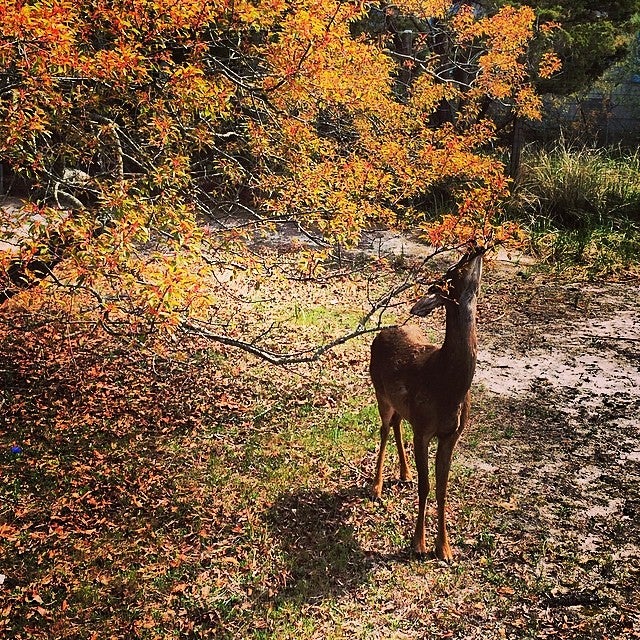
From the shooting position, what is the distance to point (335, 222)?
4684mm

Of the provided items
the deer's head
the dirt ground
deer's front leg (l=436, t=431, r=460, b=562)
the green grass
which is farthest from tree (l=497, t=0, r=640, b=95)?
deer's front leg (l=436, t=431, r=460, b=562)

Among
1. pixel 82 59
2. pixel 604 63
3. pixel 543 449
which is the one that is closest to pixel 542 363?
pixel 543 449

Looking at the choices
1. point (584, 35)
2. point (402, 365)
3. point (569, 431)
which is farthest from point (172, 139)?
point (584, 35)

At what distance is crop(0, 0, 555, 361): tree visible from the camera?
3.18 m

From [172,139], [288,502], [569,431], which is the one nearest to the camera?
[288,502]

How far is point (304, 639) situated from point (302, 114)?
423 centimetres

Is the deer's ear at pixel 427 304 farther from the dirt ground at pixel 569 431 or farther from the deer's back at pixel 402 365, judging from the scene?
the dirt ground at pixel 569 431

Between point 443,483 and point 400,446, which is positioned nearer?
point 443,483

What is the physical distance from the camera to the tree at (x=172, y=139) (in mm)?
3184

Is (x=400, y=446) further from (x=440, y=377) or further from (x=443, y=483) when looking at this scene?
(x=440, y=377)

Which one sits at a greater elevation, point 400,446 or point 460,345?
point 460,345

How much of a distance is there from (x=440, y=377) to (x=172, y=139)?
272cm

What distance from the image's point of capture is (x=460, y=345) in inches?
132

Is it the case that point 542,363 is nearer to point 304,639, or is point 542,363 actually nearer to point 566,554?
point 566,554
